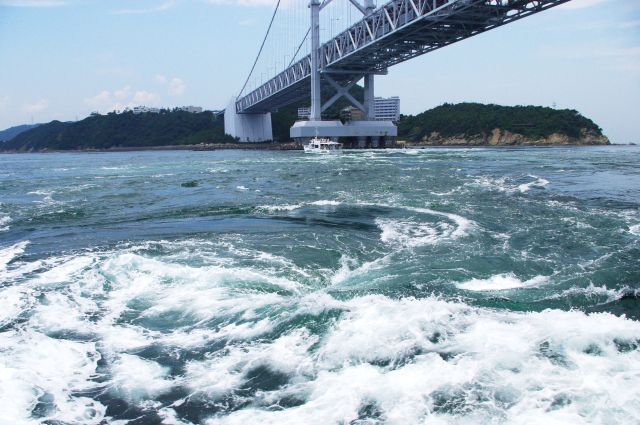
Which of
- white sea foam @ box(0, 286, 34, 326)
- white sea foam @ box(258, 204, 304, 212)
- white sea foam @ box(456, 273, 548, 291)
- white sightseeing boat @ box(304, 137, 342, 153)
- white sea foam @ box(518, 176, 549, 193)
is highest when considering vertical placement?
white sightseeing boat @ box(304, 137, 342, 153)

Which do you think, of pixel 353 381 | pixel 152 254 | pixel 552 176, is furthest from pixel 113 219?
pixel 552 176

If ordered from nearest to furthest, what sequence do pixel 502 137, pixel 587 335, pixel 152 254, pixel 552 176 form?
1. pixel 587 335
2. pixel 152 254
3. pixel 552 176
4. pixel 502 137

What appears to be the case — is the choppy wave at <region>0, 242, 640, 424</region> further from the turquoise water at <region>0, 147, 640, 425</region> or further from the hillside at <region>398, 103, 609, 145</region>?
the hillside at <region>398, 103, 609, 145</region>

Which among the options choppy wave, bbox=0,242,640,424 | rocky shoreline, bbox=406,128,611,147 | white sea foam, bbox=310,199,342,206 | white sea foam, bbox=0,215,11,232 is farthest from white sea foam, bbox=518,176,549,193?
rocky shoreline, bbox=406,128,611,147

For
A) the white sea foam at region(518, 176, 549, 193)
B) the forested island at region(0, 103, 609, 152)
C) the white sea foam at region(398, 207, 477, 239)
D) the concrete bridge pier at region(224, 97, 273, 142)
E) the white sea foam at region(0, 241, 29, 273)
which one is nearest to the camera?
the white sea foam at region(0, 241, 29, 273)

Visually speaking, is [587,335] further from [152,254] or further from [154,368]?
[152,254]

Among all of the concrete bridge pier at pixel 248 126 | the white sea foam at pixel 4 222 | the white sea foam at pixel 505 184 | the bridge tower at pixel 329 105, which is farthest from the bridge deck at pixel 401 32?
the white sea foam at pixel 4 222

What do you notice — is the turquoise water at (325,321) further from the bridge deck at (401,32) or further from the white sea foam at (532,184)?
the bridge deck at (401,32)
